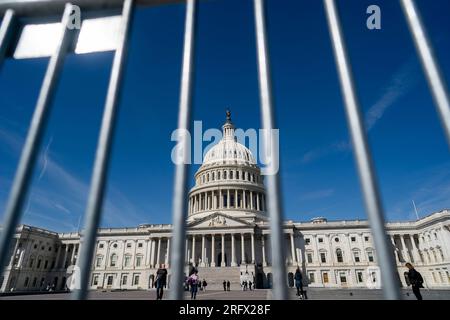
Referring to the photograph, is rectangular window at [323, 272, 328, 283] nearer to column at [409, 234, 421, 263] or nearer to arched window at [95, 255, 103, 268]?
column at [409, 234, 421, 263]

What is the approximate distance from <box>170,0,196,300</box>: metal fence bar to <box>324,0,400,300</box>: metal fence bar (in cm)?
119

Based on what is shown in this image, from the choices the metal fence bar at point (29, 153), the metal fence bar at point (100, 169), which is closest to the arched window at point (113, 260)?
the metal fence bar at point (29, 153)

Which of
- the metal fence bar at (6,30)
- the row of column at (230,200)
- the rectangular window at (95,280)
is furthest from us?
the row of column at (230,200)

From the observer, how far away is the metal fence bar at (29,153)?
199 centimetres

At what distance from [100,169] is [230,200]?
68.0 metres

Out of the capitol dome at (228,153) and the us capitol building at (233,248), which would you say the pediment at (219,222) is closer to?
the us capitol building at (233,248)

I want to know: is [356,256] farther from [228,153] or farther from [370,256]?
[228,153]

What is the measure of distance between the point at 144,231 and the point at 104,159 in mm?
72097

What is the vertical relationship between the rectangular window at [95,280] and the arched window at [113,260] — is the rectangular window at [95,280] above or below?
below

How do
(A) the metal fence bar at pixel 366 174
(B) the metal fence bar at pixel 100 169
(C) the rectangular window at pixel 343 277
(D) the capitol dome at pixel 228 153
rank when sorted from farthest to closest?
(D) the capitol dome at pixel 228 153 < (C) the rectangular window at pixel 343 277 < (B) the metal fence bar at pixel 100 169 < (A) the metal fence bar at pixel 366 174

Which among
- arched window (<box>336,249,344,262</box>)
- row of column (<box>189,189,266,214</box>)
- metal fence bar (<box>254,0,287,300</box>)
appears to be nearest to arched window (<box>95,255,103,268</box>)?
row of column (<box>189,189,266,214</box>)

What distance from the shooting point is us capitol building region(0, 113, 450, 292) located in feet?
182
